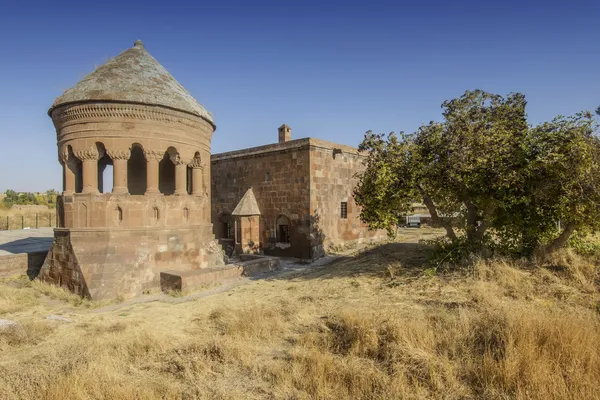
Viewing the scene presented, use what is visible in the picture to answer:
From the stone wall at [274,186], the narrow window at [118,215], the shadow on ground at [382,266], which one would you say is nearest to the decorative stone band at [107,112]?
the narrow window at [118,215]

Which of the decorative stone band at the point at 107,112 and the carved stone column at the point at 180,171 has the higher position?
the decorative stone band at the point at 107,112

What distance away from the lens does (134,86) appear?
38.3ft

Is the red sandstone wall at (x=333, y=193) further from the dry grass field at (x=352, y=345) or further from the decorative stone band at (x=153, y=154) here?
the dry grass field at (x=352, y=345)

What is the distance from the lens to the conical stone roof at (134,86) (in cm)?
1127

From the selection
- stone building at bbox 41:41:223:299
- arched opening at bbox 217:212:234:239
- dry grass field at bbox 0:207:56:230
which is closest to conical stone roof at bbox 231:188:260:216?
arched opening at bbox 217:212:234:239

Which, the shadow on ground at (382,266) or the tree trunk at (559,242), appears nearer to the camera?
the tree trunk at (559,242)

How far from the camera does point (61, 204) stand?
11938 mm

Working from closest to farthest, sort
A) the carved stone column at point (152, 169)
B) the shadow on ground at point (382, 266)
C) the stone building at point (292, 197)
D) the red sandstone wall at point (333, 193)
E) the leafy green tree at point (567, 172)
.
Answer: the leafy green tree at point (567, 172) → the shadow on ground at point (382, 266) → the carved stone column at point (152, 169) → the stone building at point (292, 197) → the red sandstone wall at point (333, 193)

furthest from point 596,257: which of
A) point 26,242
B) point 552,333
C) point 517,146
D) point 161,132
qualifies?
point 26,242

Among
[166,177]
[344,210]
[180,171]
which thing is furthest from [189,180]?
[344,210]

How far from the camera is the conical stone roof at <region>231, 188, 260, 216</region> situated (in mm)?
17723

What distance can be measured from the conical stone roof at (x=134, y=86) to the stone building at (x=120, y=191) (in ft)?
0.11

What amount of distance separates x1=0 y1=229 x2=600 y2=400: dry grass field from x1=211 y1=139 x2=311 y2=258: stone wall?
8.30 m

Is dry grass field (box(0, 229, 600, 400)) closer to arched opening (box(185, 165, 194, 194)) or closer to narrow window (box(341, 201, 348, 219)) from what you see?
arched opening (box(185, 165, 194, 194))
